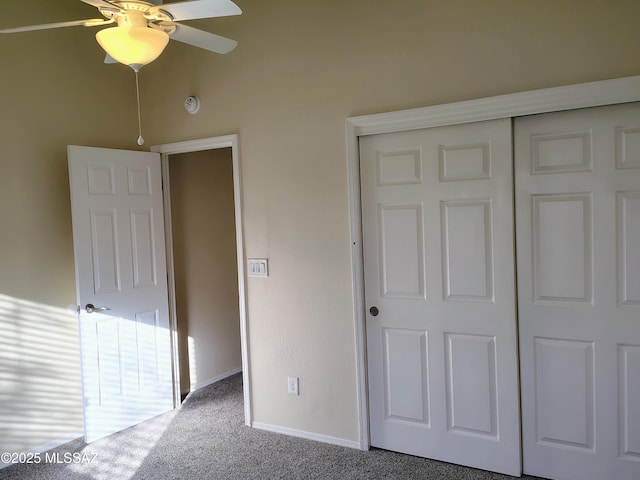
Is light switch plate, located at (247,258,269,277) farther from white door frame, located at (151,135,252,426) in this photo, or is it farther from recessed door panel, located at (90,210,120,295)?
recessed door panel, located at (90,210,120,295)

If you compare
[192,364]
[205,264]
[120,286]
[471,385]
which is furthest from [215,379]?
[471,385]

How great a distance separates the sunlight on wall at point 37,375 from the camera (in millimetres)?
3102

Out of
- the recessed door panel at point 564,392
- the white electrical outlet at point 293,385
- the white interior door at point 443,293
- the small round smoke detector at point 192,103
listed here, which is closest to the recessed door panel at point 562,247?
the white interior door at point 443,293

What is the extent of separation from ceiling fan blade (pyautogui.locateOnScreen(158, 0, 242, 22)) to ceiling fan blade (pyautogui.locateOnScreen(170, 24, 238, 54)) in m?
0.12

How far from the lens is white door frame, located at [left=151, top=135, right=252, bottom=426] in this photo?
11.4ft

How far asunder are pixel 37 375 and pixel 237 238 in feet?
5.11

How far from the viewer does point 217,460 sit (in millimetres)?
3049

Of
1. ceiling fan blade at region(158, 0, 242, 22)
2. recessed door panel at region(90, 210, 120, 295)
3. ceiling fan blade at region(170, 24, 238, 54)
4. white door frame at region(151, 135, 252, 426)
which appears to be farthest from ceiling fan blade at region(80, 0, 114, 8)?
recessed door panel at region(90, 210, 120, 295)

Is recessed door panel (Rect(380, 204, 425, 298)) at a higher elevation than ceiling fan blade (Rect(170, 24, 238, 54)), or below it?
below

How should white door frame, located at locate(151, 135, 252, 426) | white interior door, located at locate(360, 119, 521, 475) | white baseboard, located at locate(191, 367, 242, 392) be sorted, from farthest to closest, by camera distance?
white baseboard, located at locate(191, 367, 242, 392) → white door frame, located at locate(151, 135, 252, 426) → white interior door, located at locate(360, 119, 521, 475)

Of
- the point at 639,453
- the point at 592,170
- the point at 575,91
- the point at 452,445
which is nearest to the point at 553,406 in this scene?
the point at 639,453

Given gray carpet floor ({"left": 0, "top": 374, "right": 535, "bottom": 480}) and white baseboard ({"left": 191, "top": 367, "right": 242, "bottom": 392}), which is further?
white baseboard ({"left": 191, "top": 367, "right": 242, "bottom": 392})

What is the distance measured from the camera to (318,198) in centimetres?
318

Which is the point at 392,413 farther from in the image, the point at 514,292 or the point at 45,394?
the point at 45,394
